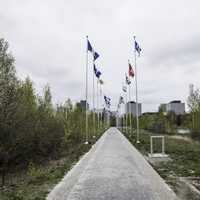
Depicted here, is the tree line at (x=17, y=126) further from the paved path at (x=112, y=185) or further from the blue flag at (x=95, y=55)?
the blue flag at (x=95, y=55)

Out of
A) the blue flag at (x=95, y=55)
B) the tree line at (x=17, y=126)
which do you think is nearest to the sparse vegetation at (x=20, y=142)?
the tree line at (x=17, y=126)

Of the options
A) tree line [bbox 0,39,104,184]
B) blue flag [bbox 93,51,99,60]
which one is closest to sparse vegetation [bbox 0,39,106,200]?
tree line [bbox 0,39,104,184]

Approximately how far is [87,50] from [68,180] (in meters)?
23.4

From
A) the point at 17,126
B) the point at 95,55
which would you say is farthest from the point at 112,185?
the point at 95,55

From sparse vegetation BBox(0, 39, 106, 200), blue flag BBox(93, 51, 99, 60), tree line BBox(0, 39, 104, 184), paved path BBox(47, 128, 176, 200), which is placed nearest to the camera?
paved path BBox(47, 128, 176, 200)

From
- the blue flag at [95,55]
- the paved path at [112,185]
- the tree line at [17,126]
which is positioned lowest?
the paved path at [112,185]

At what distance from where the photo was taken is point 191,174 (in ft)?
47.6

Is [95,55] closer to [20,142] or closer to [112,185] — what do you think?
[20,142]

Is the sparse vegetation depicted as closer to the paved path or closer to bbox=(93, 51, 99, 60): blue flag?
the paved path

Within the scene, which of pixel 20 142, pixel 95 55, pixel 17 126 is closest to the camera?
pixel 17 126

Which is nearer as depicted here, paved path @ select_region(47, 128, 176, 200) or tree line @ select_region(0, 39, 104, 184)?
paved path @ select_region(47, 128, 176, 200)

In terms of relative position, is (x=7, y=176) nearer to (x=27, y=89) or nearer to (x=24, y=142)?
(x=24, y=142)

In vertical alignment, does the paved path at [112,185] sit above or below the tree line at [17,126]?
below

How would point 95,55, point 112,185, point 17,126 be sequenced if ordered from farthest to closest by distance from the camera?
1. point 95,55
2. point 17,126
3. point 112,185
